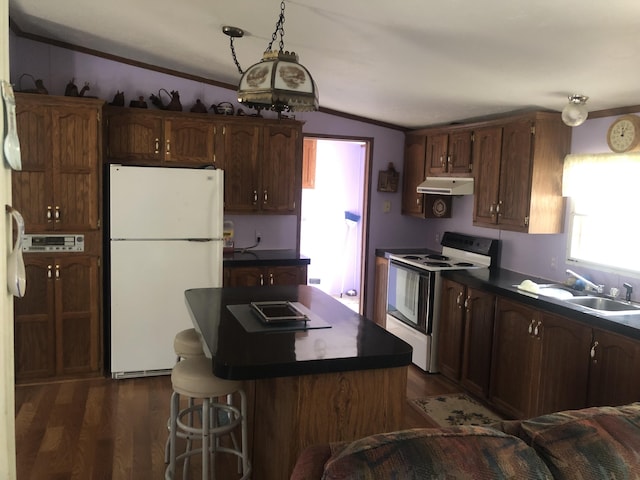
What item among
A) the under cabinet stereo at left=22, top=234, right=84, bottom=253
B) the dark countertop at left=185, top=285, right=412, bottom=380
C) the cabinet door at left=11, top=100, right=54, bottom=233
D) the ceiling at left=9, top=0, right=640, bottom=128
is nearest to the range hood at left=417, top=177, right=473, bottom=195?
the ceiling at left=9, top=0, right=640, bottom=128

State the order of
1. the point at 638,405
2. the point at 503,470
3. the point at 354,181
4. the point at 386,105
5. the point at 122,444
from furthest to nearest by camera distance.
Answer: the point at 354,181, the point at 386,105, the point at 122,444, the point at 638,405, the point at 503,470

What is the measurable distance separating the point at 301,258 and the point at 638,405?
3389mm

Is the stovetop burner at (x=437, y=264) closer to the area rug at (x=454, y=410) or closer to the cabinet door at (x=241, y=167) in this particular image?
the area rug at (x=454, y=410)

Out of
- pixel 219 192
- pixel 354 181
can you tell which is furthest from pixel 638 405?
pixel 354 181

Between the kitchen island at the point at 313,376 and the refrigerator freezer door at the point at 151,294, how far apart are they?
1812 mm

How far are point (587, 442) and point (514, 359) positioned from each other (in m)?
2.40

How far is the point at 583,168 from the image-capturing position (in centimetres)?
375

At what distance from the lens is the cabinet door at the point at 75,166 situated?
3.97 metres

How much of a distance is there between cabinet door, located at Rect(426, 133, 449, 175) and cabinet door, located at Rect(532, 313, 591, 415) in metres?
Answer: 2.00

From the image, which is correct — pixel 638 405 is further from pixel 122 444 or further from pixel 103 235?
pixel 103 235

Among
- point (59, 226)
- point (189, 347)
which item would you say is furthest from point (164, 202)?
point (189, 347)

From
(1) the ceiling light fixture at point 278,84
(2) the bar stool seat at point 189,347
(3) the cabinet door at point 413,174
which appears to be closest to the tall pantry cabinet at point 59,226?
(2) the bar stool seat at point 189,347

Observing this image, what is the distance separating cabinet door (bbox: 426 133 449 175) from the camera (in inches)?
192

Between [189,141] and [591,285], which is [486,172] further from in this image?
[189,141]
